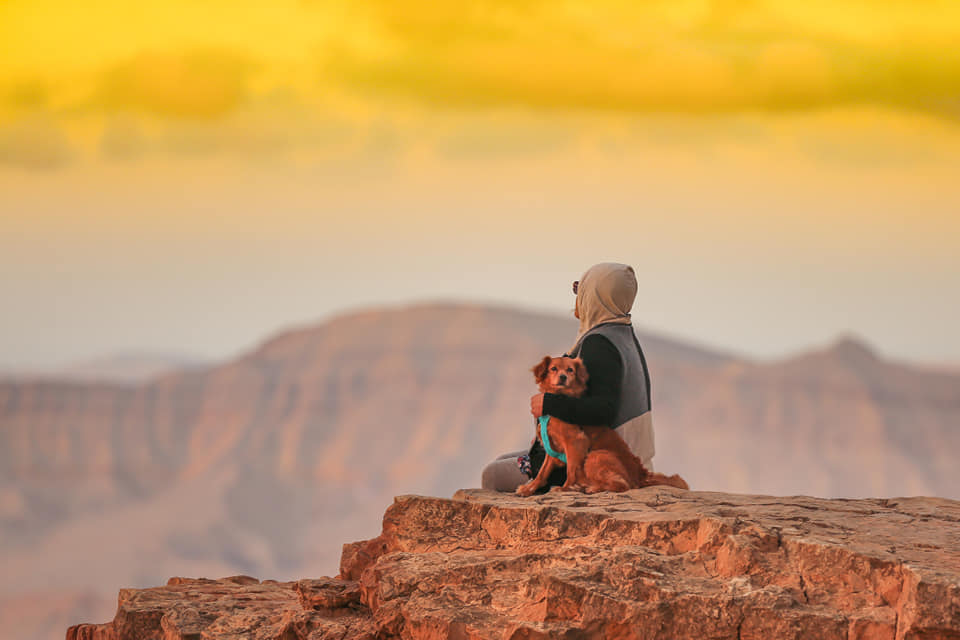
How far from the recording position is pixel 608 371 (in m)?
9.12

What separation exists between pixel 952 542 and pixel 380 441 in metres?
70.8

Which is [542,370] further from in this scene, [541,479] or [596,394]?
[541,479]

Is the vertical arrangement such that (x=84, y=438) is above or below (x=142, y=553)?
above

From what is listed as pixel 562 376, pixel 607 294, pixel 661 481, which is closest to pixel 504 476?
pixel 661 481

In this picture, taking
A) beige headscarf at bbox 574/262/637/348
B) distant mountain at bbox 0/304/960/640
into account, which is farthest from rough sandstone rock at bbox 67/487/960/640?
distant mountain at bbox 0/304/960/640

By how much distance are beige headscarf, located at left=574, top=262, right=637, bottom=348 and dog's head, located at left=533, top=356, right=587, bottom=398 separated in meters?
0.47

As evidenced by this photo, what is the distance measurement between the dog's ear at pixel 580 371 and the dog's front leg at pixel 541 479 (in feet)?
2.07

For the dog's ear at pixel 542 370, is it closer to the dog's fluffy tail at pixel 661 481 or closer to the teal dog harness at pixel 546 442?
the teal dog harness at pixel 546 442

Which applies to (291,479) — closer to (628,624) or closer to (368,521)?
→ (368,521)

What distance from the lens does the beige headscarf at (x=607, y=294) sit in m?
9.46

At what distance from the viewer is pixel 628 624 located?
7.62 metres

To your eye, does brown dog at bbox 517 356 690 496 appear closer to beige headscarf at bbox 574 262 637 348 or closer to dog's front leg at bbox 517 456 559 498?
dog's front leg at bbox 517 456 559 498

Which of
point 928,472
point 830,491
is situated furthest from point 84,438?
point 928,472

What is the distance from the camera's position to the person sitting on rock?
8977 mm
